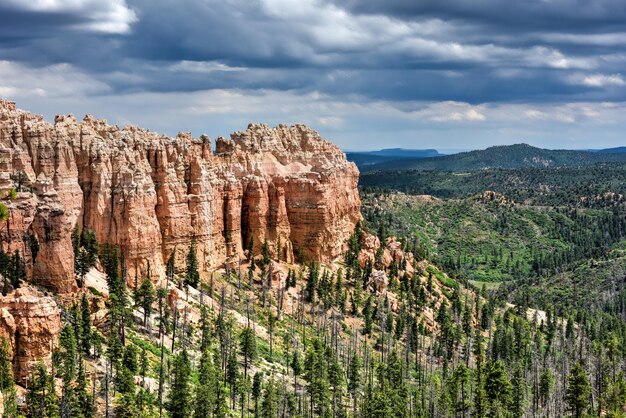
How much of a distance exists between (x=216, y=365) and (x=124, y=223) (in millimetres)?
29907

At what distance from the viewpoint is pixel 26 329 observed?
79.5 meters

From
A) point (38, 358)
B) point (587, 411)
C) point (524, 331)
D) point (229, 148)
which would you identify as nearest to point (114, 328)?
point (38, 358)

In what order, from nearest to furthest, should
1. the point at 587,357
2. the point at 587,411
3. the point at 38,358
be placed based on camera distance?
the point at 38,358 → the point at 587,411 → the point at 587,357

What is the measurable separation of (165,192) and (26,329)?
54764 millimetres

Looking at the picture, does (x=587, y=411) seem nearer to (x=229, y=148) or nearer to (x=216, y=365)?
(x=216, y=365)

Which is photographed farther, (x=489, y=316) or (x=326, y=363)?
(x=489, y=316)

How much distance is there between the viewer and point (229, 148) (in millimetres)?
160250

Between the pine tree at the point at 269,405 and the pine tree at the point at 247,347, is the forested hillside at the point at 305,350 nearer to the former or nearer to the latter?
the pine tree at the point at 247,347

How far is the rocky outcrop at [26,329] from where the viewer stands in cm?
7881

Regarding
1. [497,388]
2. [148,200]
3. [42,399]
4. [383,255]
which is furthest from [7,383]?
[383,255]

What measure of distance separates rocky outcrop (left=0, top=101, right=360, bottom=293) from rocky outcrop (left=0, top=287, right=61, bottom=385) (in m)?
16.0

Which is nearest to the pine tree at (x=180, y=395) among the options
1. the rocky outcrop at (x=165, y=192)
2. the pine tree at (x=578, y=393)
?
the rocky outcrop at (x=165, y=192)

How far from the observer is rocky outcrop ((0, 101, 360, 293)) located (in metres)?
99.1

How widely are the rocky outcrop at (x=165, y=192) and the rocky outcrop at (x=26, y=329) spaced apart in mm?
15970
